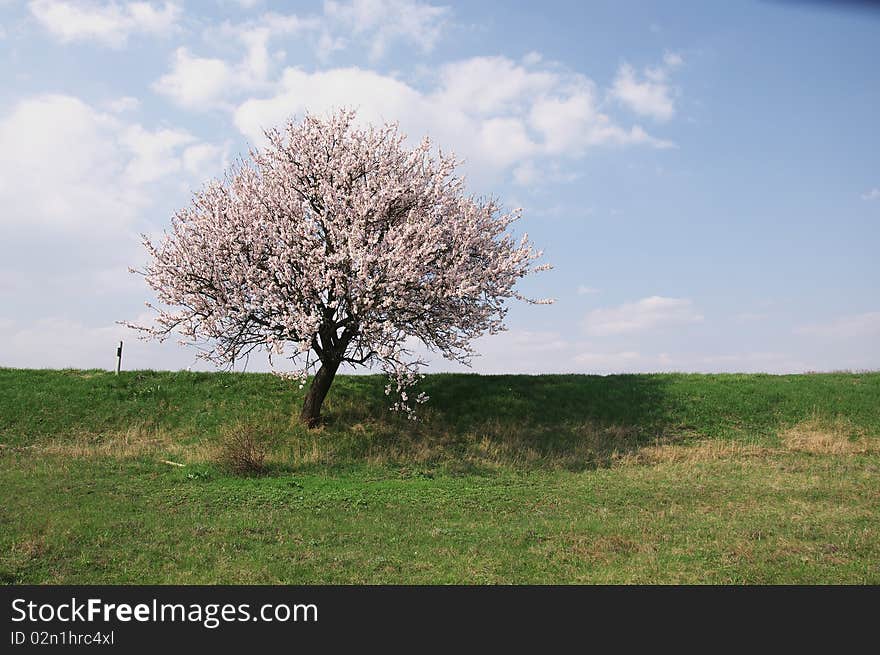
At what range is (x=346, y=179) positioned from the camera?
27109 millimetres

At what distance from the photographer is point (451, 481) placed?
2208 cm

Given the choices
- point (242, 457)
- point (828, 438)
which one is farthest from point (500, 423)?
point (828, 438)

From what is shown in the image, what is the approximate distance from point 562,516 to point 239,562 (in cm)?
837

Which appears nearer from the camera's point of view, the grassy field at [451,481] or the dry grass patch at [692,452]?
the grassy field at [451,481]

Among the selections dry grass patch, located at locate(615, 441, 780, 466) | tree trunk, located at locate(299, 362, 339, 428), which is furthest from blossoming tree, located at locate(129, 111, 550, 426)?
dry grass patch, located at locate(615, 441, 780, 466)

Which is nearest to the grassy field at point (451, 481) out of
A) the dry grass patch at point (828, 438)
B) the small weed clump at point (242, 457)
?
the dry grass patch at point (828, 438)

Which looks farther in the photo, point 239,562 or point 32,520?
point 32,520

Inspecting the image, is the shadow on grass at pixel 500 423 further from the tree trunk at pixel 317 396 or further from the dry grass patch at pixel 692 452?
the tree trunk at pixel 317 396

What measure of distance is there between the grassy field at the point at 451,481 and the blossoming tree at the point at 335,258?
415 centimetres

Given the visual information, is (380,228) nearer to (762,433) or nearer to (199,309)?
(199,309)

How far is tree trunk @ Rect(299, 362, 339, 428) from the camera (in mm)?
29109

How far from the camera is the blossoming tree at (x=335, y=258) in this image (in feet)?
84.9

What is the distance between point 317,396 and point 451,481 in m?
9.43
